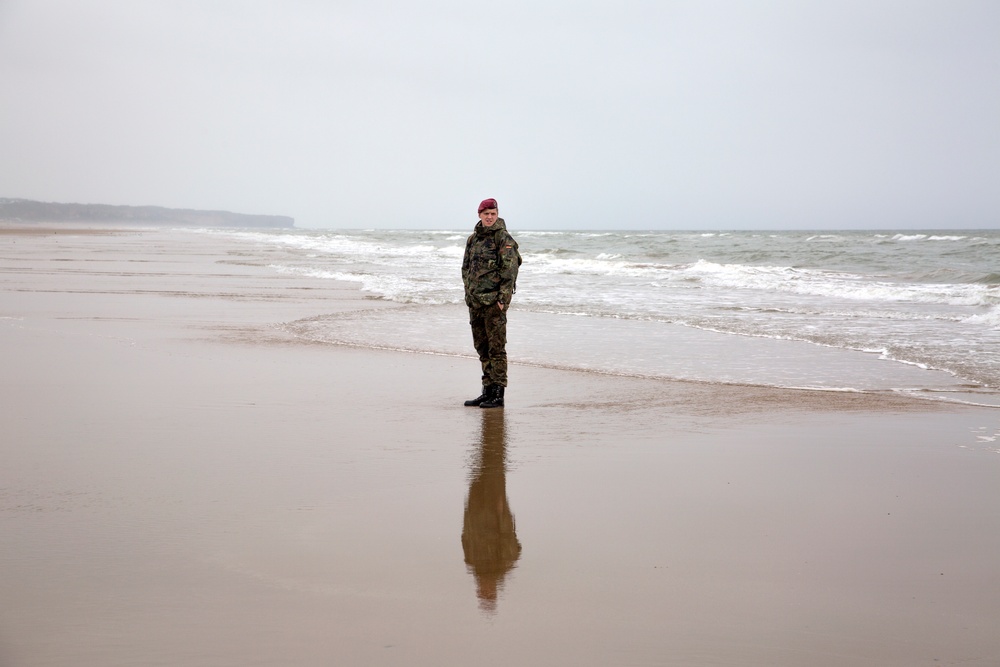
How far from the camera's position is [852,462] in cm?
483

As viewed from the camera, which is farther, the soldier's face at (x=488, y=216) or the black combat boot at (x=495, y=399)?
the soldier's face at (x=488, y=216)

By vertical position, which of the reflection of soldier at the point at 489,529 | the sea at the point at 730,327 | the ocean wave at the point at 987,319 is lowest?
the reflection of soldier at the point at 489,529

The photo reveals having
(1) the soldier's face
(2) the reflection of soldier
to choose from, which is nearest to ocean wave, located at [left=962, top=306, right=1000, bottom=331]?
(1) the soldier's face

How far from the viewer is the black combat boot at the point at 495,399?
6375mm

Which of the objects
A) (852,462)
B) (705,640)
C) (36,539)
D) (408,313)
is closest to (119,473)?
(36,539)

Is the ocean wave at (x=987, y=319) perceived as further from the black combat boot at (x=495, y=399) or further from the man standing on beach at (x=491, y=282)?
the black combat boot at (x=495, y=399)

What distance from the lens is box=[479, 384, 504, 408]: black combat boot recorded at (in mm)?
6375

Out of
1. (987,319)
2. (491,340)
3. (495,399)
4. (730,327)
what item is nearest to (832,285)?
(987,319)

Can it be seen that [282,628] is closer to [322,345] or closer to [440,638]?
[440,638]

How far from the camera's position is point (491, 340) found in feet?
22.0

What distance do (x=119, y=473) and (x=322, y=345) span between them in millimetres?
5072

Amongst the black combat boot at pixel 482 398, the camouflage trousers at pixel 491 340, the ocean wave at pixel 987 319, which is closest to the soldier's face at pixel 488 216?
the camouflage trousers at pixel 491 340

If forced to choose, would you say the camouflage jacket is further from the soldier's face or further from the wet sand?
the wet sand

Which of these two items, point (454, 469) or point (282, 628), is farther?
point (454, 469)
